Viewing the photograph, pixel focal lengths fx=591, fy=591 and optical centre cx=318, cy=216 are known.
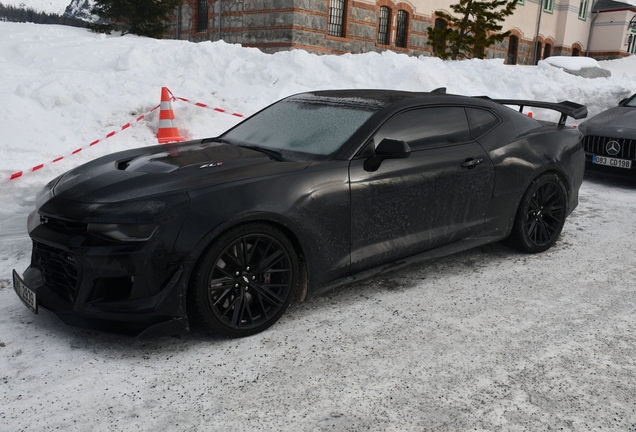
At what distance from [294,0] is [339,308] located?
1799 cm

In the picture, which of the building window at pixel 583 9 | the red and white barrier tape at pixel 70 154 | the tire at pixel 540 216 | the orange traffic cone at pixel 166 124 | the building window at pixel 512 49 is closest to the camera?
the tire at pixel 540 216

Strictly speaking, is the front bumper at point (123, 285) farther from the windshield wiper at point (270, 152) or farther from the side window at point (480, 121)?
the side window at point (480, 121)

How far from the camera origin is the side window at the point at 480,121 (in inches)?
191

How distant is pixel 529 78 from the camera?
1510cm

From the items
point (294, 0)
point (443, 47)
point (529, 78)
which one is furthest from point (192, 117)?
point (443, 47)

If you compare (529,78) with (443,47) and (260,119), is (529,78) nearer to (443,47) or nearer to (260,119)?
(443,47)

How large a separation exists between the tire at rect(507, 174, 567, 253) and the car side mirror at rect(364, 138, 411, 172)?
1.70m

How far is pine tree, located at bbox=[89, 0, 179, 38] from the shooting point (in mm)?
19891

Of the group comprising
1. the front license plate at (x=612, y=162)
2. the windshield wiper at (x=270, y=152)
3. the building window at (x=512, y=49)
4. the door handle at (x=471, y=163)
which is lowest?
the front license plate at (x=612, y=162)

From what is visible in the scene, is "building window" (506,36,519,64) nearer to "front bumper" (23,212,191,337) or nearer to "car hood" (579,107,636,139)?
"car hood" (579,107,636,139)

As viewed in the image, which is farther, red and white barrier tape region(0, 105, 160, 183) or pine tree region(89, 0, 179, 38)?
pine tree region(89, 0, 179, 38)

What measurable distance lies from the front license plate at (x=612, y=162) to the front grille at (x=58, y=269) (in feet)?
25.4

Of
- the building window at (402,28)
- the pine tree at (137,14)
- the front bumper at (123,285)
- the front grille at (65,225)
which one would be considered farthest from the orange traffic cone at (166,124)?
the building window at (402,28)

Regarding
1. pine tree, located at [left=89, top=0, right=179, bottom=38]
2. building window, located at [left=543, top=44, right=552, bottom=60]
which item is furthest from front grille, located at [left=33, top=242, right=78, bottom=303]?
building window, located at [left=543, top=44, right=552, bottom=60]
